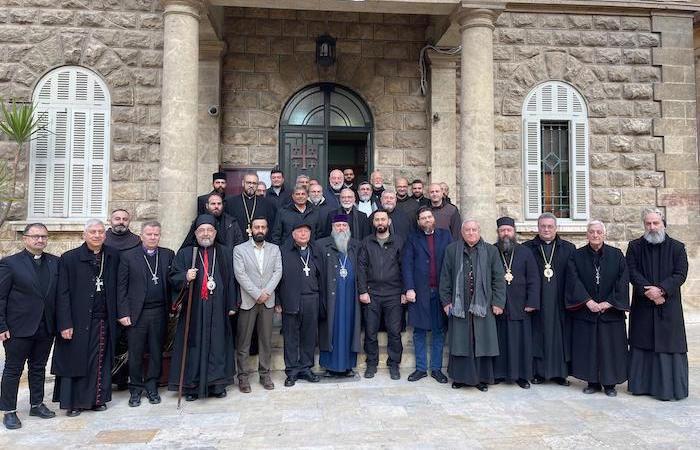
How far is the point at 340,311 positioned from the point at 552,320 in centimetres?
232

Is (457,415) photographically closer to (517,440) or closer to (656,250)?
(517,440)

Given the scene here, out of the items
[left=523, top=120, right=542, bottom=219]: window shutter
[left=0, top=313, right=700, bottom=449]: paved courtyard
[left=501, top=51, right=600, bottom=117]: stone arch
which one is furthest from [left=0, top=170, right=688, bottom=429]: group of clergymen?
[left=501, top=51, right=600, bottom=117]: stone arch

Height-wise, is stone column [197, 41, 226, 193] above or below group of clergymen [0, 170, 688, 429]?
above

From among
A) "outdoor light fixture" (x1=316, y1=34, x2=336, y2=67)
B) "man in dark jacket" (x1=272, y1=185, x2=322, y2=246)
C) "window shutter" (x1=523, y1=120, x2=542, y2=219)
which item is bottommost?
"man in dark jacket" (x1=272, y1=185, x2=322, y2=246)

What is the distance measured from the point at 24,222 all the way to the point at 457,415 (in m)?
7.35

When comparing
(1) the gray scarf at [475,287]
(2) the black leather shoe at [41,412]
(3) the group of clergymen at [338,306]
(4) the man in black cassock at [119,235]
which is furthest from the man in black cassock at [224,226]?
(1) the gray scarf at [475,287]

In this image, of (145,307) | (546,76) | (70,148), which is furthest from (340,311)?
(546,76)

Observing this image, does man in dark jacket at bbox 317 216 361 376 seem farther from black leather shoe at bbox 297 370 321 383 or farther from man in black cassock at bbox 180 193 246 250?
man in black cassock at bbox 180 193 246 250

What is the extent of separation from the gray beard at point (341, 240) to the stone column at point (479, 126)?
7.15 feet

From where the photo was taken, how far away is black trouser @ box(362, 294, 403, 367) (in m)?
5.96

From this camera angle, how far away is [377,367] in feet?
20.3

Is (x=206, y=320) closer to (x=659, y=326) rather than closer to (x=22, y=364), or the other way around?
(x=22, y=364)

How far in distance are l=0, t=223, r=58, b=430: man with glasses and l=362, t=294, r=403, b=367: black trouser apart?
3145 mm

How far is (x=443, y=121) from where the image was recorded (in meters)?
9.56
